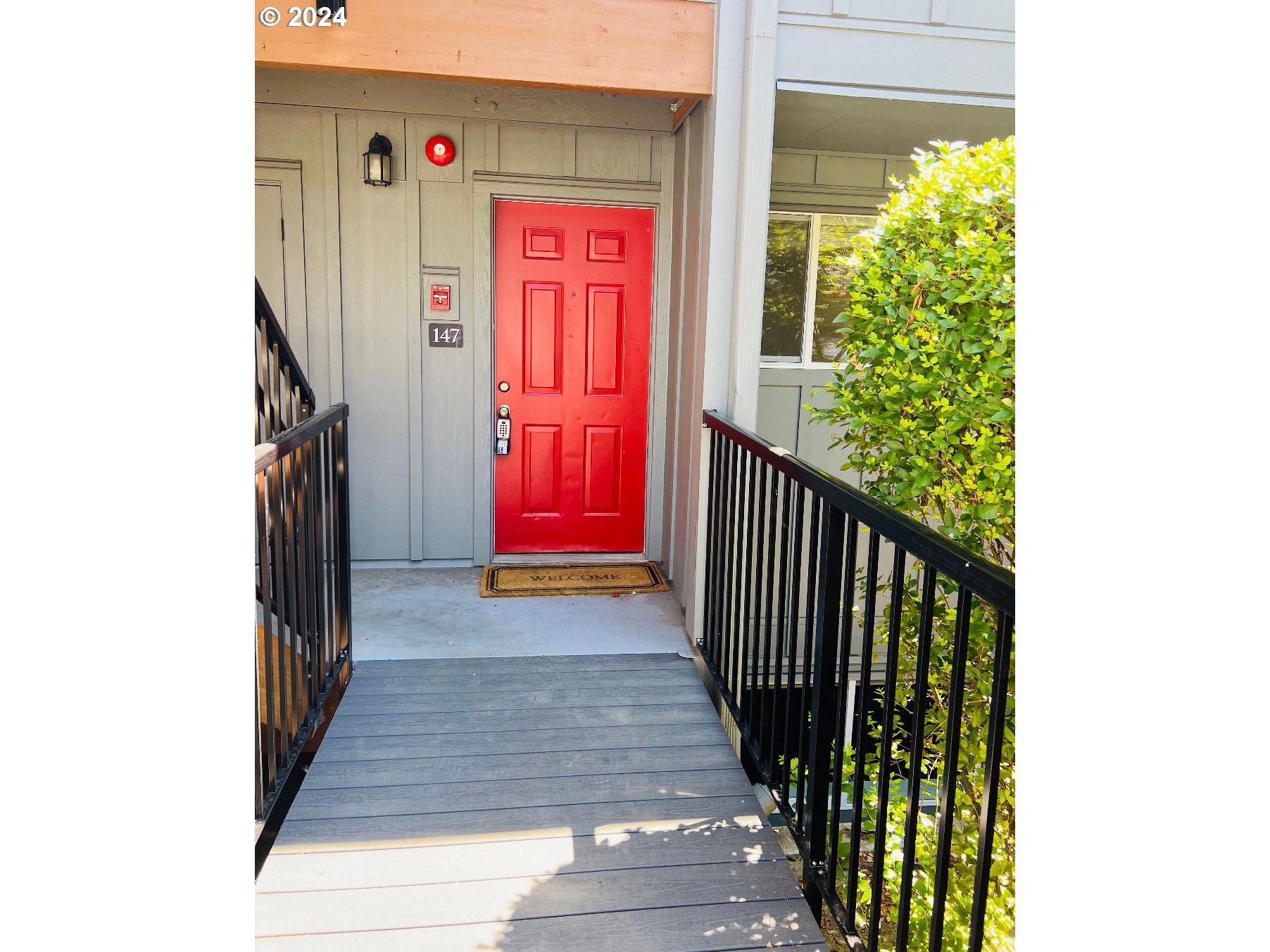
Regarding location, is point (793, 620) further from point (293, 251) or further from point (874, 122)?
point (293, 251)

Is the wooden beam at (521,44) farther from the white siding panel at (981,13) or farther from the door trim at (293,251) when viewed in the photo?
the door trim at (293,251)

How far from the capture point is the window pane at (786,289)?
477 cm

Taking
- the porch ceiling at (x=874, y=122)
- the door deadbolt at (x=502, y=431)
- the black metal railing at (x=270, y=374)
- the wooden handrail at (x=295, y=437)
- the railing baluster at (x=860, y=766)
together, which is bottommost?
the railing baluster at (x=860, y=766)

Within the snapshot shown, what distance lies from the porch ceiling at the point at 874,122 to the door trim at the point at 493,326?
743 mm

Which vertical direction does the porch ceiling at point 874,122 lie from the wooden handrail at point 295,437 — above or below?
above

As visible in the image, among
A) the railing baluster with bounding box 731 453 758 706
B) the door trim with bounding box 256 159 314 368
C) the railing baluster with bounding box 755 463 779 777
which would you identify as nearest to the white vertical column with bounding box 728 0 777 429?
the railing baluster with bounding box 731 453 758 706

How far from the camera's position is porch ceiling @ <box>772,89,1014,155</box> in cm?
345

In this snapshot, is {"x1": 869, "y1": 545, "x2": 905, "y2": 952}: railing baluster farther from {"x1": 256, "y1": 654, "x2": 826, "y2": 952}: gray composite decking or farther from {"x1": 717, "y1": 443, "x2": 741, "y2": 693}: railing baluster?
{"x1": 717, "y1": 443, "x2": 741, "y2": 693}: railing baluster

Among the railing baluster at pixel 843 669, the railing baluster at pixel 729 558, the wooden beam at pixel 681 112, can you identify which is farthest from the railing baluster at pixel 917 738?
the wooden beam at pixel 681 112

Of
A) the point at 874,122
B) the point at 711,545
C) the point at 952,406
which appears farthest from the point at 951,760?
the point at 874,122

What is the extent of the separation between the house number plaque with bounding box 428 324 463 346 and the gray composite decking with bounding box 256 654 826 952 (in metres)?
1.85
